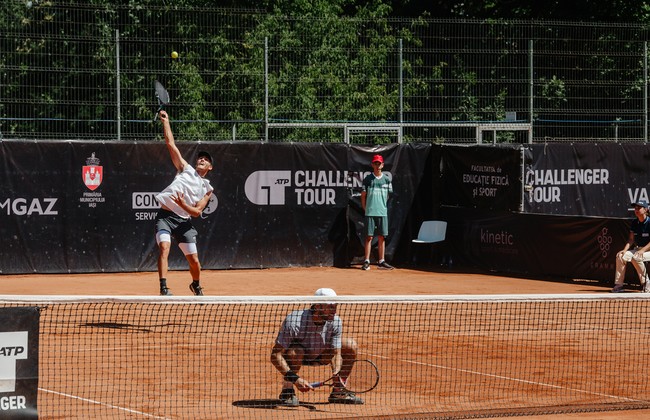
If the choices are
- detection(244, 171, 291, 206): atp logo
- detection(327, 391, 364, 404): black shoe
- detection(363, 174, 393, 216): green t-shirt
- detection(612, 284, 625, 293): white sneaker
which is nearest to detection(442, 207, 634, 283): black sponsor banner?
detection(612, 284, 625, 293): white sneaker

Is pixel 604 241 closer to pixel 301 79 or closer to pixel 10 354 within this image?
pixel 301 79

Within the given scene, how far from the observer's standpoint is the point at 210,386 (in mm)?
10555

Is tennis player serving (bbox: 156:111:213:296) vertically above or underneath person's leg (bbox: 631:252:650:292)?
above

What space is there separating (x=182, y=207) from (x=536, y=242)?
25.8 ft

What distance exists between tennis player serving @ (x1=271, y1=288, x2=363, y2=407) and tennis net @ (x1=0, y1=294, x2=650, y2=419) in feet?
0.44

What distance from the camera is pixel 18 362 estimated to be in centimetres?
859

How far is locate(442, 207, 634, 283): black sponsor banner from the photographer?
743 inches

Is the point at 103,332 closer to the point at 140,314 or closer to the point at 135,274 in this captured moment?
the point at 140,314

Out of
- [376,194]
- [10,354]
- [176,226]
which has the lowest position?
[10,354]

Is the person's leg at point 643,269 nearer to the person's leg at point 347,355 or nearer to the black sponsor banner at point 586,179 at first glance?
the black sponsor banner at point 586,179

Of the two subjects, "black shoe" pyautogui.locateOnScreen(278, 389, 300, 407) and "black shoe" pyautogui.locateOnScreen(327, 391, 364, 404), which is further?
"black shoe" pyautogui.locateOnScreen(327, 391, 364, 404)

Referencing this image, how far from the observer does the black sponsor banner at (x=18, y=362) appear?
335 inches

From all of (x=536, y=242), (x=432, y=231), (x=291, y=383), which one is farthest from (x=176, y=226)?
(x=432, y=231)

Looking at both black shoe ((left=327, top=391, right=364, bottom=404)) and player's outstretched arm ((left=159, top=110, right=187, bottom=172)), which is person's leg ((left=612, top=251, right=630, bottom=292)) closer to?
player's outstretched arm ((left=159, top=110, right=187, bottom=172))
